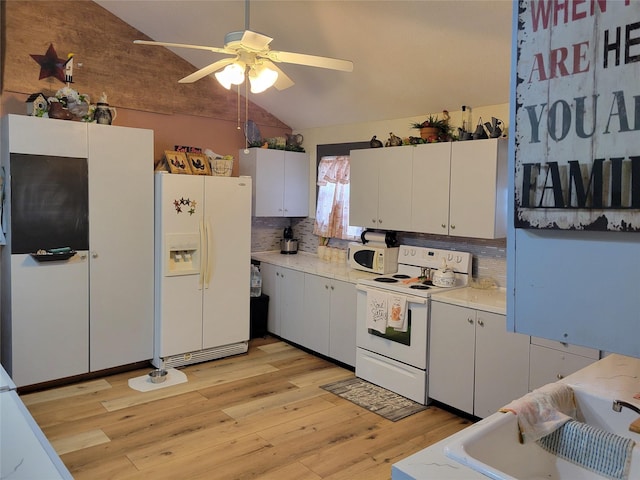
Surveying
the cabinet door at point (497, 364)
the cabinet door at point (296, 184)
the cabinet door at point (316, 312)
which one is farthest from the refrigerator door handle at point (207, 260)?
the cabinet door at point (497, 364)

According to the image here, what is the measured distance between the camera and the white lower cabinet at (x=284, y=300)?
4809 millimetres

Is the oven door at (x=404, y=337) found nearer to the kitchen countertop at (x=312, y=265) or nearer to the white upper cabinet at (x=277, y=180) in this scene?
the kitchen countertop at (x=312, y=265)

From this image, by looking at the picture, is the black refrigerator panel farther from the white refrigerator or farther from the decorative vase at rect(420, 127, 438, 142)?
the decorative vase at rect(420, 127, 438, 142)

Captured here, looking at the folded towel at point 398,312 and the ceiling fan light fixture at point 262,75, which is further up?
the ceiling fan light fixture at point 262,75

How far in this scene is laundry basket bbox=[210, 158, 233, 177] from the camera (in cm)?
450

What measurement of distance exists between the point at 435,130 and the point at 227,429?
2.74 metres

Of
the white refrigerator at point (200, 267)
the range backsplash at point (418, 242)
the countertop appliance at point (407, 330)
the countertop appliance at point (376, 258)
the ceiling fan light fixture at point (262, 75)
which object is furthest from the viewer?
the countertop appliance at point (376, 258)

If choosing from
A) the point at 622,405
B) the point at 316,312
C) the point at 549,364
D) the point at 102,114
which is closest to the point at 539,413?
the point at 622,405

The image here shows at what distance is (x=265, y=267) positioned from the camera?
522 centimetres

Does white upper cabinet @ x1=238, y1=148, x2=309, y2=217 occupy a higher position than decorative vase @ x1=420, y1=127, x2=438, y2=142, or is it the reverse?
decorative vase @ x1=420, y1=127, x2=438, y2=142

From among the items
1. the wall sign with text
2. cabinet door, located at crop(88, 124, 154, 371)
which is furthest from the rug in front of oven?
the wall sign with text

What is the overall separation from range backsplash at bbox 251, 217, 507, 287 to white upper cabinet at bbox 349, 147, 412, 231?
38 centimetres

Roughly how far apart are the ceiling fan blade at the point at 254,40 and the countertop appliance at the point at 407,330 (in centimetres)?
199

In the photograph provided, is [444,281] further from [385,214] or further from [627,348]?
[627,348]
